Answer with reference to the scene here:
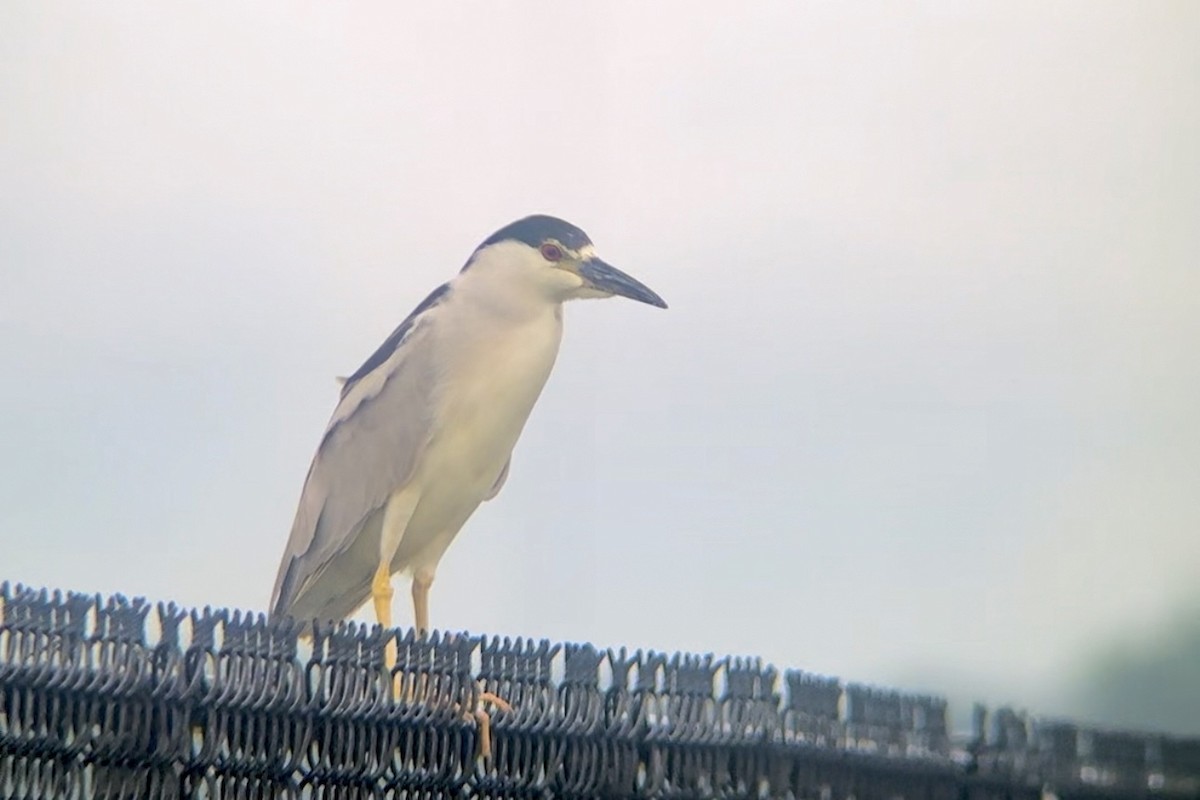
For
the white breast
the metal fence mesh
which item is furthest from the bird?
the metal fence mesh

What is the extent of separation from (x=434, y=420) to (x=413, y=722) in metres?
0.84

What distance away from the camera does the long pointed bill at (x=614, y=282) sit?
74.9 inches

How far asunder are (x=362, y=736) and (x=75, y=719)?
21 centimetres

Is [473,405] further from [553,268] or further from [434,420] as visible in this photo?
[553,268]

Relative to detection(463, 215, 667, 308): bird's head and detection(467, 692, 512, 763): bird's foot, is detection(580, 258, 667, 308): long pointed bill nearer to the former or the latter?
detection(463, 215, 667, 308): bird's head

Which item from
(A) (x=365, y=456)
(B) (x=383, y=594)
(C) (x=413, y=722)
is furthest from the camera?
(A) (x=365, y=456)

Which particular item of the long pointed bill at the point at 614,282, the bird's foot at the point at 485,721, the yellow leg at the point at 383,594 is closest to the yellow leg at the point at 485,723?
the bird's foot at the point at 485,721

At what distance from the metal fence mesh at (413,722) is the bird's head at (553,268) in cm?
80

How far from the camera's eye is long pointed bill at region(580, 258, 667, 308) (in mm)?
1901

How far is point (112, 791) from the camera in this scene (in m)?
0.89

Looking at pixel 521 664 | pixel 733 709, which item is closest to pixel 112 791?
pixel 521 664

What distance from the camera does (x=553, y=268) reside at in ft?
6.29

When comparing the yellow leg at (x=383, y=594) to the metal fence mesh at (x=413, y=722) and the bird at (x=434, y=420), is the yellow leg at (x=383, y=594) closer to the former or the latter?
the bird at (x=434, y=420)

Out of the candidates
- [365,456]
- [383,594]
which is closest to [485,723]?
[383,594]
